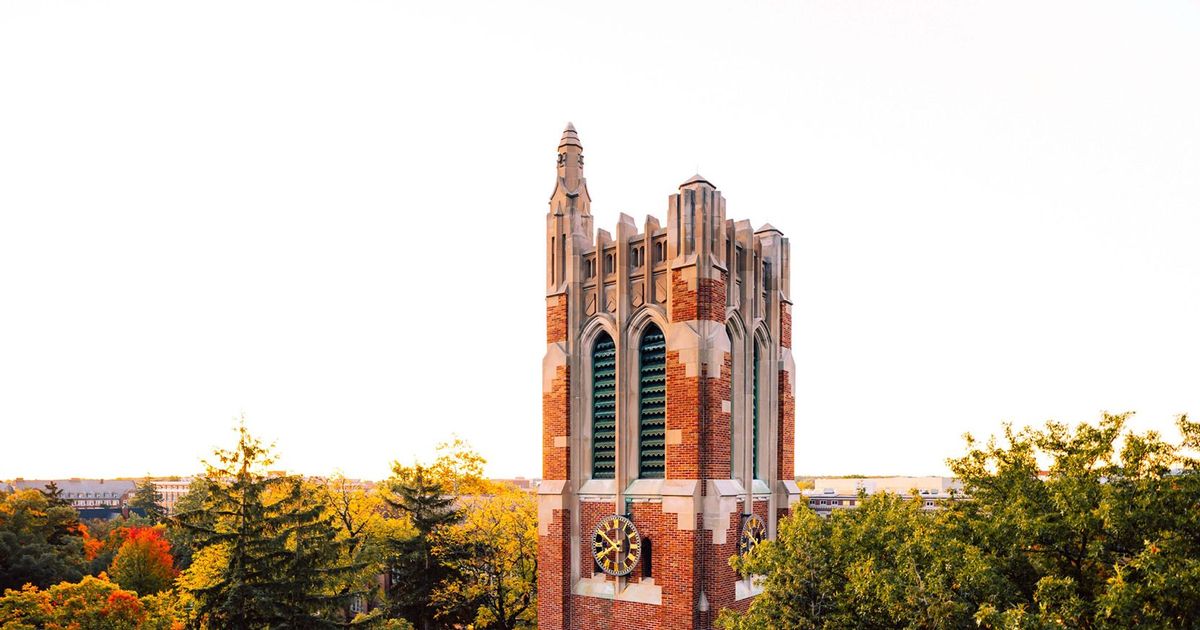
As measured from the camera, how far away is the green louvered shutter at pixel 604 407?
22641 mm

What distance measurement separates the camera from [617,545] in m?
21.5

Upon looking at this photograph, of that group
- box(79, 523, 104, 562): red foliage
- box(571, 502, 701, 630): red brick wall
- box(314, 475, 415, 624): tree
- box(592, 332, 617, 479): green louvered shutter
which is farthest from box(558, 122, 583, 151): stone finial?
box(79, 523, 104, 562): red foliage

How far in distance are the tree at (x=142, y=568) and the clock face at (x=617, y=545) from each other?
50144 millimetres

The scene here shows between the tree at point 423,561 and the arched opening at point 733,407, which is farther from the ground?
the arched opening at point 733,407

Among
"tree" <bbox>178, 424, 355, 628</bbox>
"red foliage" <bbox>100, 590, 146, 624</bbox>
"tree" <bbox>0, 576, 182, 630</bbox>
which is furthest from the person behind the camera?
"red foliage" <bbox>100, 590, 146, 624</bbox>

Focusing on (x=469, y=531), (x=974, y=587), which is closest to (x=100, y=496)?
(x=469, y=531)

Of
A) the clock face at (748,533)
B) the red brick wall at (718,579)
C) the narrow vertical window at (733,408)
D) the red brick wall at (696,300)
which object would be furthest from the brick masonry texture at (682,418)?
the clock face at (748,533)

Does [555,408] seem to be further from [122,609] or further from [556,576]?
[122,609]

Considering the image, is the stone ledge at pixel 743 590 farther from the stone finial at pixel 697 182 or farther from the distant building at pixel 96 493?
the distant building at pixel 96 493

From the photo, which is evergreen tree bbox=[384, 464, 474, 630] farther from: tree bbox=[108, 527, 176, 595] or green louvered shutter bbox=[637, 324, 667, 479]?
tree bbox=[108, 527, 176, 595]

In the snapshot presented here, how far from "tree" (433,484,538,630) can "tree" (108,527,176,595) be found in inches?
1278

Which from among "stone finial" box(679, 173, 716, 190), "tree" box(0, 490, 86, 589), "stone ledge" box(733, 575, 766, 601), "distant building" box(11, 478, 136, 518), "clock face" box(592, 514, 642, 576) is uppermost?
"stone finial" box(679, 173, 716, 190)

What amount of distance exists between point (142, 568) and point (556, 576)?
2013 inches

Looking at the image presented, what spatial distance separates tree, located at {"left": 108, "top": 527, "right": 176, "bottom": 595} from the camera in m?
58.2
